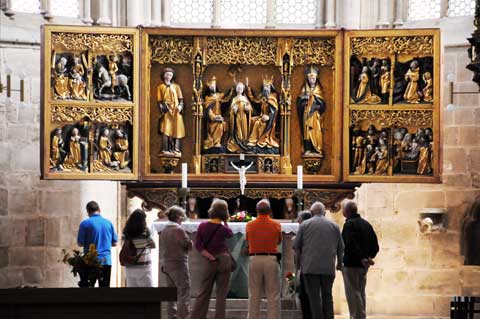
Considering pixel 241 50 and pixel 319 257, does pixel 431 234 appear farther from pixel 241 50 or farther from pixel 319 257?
pixel 319 257

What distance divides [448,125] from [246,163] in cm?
315

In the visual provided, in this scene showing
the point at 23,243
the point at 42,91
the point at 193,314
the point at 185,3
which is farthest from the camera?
the point at 185,3

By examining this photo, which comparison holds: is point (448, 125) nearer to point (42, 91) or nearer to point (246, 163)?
point (246, 163)

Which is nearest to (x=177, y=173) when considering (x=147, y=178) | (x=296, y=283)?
(x=147, y=178)

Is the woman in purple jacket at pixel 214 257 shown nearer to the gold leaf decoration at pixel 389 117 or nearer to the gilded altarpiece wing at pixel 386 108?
the gilded altarpiece wing at pixel 386 108

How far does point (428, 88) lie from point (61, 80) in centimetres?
476

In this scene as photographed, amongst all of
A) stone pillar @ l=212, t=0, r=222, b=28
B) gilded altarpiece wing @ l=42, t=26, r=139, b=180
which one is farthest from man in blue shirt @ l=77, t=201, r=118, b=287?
stone pillar @ l=212, t=0, r=222, b=28

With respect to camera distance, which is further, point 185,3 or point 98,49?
point 185,3

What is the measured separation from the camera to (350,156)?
17781 mm

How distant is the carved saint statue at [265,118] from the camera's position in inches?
715

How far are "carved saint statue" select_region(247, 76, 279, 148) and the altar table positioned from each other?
1.51 m

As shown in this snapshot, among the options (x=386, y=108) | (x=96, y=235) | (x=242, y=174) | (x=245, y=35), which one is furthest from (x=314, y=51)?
(x=96, y=235)

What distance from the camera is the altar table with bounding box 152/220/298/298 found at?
16.3 metres

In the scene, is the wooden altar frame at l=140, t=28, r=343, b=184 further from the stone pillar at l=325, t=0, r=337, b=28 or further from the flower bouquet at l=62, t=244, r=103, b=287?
the flower bouquet at l=62, t=244, r=103, b=287
